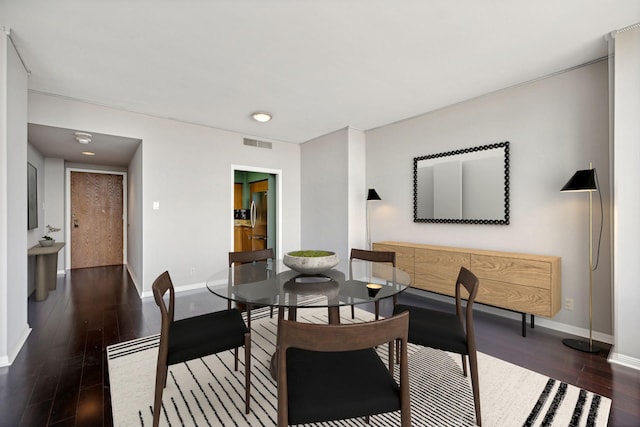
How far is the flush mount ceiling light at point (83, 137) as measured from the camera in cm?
391

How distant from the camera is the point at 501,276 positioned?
9.75ft

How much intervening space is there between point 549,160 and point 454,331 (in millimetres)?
2300

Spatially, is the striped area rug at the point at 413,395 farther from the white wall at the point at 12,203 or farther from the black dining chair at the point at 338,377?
the white wall at the point at 12,203

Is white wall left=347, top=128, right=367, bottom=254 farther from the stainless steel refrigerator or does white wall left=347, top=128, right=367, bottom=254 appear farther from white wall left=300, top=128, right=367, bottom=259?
the stainless steel refrigerator

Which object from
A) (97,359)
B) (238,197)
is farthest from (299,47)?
(238,197)

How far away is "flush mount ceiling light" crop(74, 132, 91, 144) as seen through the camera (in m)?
3.91

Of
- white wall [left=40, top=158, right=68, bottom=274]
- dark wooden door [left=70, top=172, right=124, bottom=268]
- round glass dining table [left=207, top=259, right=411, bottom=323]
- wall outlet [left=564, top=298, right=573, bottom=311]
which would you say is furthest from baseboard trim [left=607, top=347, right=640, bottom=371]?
dark wooden door [left=70, top=172, right=124, bottom=268]

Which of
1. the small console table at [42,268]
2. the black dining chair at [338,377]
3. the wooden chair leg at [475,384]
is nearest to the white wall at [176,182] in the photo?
the small console table at [42,268]

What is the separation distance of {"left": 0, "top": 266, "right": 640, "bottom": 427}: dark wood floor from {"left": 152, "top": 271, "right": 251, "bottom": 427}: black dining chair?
0.51 meters

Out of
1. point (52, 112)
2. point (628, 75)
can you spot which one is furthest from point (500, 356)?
point (52, 112)

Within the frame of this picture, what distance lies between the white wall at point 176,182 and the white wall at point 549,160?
3.31 m

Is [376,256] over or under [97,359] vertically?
over

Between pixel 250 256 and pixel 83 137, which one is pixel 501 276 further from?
pixel 83 137

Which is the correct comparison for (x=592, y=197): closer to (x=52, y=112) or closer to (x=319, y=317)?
(x=319, y=317)
